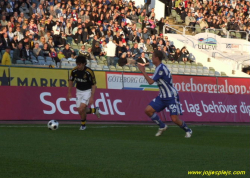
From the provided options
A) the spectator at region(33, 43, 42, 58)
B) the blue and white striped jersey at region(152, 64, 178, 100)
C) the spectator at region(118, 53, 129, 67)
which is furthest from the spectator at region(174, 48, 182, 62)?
the blue and white striped jersey at region(152, 64, 178, 100)

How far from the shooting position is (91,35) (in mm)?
27000

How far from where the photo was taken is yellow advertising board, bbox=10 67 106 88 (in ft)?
65.9

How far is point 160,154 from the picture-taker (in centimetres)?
905

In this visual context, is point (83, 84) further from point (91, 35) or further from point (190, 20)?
point (190, 20)

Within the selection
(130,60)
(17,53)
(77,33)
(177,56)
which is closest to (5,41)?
(17,53)

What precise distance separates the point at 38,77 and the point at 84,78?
273 inches

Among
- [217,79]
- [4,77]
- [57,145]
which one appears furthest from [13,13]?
[57,145]

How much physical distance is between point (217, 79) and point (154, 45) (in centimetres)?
494

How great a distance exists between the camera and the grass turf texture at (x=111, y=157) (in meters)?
6.91

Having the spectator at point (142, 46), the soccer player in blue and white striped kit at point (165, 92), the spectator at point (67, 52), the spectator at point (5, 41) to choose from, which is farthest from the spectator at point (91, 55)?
the soccer player in blue and white striped kit at point (165, 92)

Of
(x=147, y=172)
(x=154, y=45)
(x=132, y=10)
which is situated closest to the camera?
(x=147, y=172)

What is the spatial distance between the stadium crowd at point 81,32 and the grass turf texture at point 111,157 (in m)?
11.1

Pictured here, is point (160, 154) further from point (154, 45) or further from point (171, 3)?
point (171, 3)

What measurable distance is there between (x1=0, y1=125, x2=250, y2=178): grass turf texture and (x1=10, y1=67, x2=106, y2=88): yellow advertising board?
28.1ft
